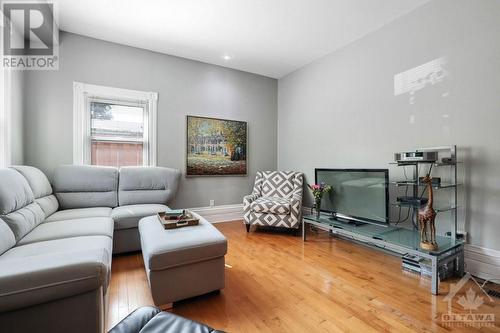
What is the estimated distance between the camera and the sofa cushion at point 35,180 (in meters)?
2.26

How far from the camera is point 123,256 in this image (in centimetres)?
264

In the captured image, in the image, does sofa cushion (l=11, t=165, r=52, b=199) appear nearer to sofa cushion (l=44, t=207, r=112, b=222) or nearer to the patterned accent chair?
sofa cushion (l=44, t=207, r=112, b=222)

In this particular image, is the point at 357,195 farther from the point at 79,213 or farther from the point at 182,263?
the point at 79,213

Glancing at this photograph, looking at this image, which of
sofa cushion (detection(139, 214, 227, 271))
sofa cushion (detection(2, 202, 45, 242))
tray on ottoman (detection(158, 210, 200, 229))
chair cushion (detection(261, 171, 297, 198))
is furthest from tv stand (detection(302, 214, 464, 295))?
sofa cushion (detection(2, 202, 45, 242))

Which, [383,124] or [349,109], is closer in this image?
[383,124]

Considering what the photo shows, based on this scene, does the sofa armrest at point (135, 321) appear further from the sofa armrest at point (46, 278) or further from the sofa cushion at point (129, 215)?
the sofa cushion at point (129, 215)

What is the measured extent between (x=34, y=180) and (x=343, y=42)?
4.17 metres

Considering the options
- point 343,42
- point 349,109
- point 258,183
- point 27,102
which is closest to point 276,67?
point 343,42

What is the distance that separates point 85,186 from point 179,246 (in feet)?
6.58

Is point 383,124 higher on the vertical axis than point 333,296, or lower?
higher

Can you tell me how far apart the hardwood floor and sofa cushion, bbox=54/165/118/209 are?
0.85 meters

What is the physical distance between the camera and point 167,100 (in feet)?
12.2

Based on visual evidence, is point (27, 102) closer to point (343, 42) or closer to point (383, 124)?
point (343, 42)

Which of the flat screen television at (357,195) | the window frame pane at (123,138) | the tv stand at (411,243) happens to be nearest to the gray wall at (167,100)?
the window frame pane at (123,138)
